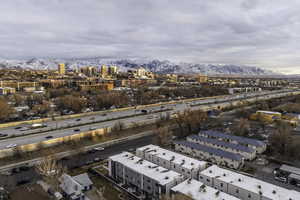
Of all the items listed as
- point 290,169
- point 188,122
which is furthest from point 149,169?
point 188,122

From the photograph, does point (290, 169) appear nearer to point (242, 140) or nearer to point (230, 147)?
point (230, 147)

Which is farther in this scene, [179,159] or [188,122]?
[188,122]

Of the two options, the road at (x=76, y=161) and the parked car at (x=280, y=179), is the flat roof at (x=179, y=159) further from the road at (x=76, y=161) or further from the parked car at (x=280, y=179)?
the parked car at (x=280, y=179)

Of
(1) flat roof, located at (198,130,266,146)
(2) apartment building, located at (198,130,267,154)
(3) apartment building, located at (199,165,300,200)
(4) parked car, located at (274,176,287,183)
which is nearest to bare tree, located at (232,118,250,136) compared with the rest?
(1) flat roof, located at (198,130,266,146)

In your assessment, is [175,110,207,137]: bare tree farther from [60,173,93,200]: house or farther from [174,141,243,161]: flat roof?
[60,173,93,200]: house

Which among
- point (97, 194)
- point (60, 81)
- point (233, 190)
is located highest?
point (60, 81)

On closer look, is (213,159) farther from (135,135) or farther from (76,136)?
(76,136)

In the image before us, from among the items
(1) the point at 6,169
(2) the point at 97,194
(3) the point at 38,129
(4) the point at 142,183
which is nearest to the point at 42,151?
(1) the point at 6,169
